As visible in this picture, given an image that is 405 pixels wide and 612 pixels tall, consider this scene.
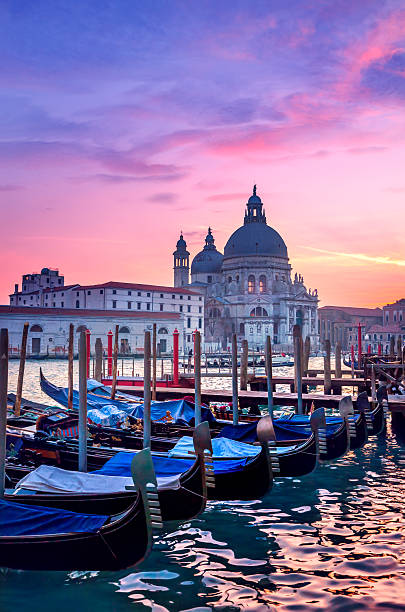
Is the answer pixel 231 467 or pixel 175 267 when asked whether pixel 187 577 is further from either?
pixel 175 267

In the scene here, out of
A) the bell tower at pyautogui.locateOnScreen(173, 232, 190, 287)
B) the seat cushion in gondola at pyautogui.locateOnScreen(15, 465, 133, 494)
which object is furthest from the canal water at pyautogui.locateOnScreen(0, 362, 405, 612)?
the bell tower at pyautogui.locateOnScreen(173, 232, 190, 287)

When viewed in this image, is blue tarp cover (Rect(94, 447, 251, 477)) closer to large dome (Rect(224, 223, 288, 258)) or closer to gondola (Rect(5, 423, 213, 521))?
gondola (Rect(5, 423, 213, 521))

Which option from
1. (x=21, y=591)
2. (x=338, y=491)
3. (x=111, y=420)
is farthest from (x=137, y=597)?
(x=111, y=420)

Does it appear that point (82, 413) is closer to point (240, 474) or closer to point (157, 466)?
point (157, 466)

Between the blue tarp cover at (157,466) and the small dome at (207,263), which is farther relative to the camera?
the small dome at (207,263)

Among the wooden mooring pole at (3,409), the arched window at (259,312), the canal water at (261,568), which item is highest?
the arched window at (259,312)

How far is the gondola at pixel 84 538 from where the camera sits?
14.6 feet

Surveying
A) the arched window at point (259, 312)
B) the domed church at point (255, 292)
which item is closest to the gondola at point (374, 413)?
the domed church at point (255, 292)

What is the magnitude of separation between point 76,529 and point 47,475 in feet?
3.96

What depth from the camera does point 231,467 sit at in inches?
265

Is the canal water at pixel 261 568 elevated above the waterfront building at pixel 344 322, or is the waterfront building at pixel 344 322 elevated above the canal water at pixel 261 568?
the waterfront building at pixel 344 322

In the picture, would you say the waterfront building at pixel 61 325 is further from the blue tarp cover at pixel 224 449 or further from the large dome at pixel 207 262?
the blue tarp cover at pixel 224 449

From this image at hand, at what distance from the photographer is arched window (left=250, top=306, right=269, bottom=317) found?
198 feet

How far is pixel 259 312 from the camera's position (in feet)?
199
